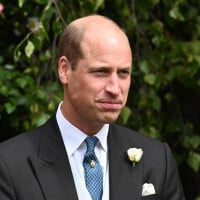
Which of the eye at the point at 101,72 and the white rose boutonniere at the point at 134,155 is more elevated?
the eye at the point at 101,72

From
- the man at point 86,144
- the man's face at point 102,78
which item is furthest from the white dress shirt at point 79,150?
the man's face at point 102,78

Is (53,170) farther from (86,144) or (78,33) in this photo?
(78,33)

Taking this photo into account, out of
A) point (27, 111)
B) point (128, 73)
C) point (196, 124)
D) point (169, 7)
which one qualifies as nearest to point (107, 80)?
point (128, 73)

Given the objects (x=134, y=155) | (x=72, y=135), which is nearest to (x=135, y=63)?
(x=134, y=155)

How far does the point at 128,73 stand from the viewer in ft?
9.34

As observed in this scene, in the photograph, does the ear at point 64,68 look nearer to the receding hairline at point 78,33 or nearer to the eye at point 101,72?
the receding hairline at point 78,33

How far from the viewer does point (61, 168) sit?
2918mm

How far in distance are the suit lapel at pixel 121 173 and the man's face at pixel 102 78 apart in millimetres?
231

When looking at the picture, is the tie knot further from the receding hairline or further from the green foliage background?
the green foliage background

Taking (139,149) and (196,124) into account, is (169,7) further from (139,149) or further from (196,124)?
(139,149)

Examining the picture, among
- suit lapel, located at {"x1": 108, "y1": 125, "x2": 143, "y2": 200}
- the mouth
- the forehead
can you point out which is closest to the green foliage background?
suit lapel, located at {"x1": 108, "y1": 125, "x2": 143, "y2": 200}

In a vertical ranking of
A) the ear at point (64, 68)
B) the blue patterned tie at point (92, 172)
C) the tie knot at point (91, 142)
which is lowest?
the blue patterned tie at point (92, 172)

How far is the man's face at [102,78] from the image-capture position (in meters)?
2.80

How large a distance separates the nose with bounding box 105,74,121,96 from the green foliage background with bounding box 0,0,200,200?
1040mm
